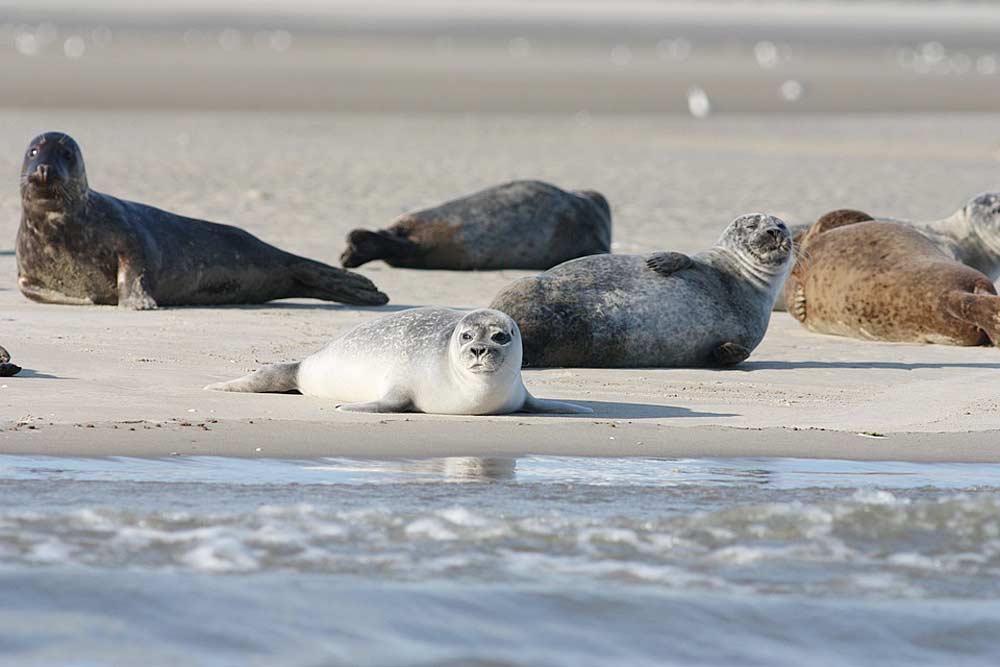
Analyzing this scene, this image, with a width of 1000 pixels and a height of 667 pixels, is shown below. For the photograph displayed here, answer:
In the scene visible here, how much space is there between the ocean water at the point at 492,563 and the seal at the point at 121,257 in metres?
3.86

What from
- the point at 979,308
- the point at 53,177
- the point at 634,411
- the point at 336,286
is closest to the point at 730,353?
the point at 634,411

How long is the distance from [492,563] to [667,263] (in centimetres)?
374

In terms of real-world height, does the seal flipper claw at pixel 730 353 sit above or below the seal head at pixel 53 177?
below

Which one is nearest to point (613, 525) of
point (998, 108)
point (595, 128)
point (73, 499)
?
point (73, 499)

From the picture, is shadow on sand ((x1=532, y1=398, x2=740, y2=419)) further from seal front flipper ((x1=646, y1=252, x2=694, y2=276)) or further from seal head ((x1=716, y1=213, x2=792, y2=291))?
seal head ((x1=716, y1=213, x2=792, y2=291))

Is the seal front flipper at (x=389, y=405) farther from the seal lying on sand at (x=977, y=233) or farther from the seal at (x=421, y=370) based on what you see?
the seal lying on sand at (x=977, y=233)

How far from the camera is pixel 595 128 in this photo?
26.3 m

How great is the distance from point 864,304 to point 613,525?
4.54 m

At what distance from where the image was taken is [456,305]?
9859 mm

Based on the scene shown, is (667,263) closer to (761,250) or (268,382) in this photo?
(761,250)

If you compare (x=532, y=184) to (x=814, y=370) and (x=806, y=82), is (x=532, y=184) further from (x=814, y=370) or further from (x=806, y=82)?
(x=806, y=82)

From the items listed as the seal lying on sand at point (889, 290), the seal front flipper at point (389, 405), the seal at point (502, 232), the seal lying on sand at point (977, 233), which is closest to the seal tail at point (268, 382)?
the seal front flipper at point (389, 405)

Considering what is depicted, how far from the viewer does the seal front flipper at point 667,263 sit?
826cm

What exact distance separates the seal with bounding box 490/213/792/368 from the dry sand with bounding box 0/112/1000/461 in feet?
0.50
